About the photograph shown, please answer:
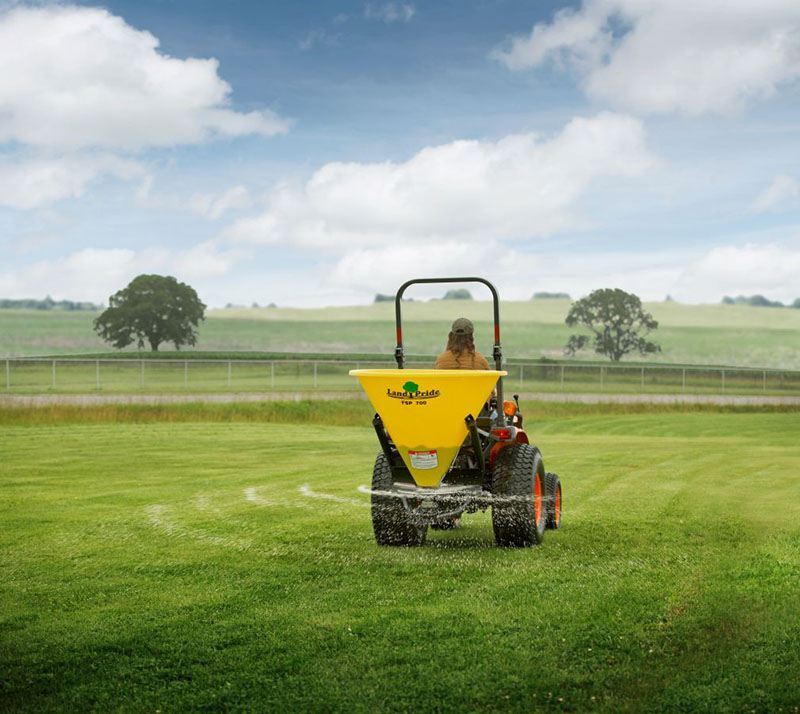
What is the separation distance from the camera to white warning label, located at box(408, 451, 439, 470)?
9.96 meters

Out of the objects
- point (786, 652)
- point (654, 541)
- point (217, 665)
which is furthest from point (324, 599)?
point (654, 541)

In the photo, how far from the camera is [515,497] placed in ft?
33.3

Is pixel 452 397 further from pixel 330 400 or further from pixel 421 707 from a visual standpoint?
pixel 330 400

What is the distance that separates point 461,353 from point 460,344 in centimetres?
9

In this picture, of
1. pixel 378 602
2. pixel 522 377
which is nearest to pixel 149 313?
pixel 522 377

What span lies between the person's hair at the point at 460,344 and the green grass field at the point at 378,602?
187 centimetres

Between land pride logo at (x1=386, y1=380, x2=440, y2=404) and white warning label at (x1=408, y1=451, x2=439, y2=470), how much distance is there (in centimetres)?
56

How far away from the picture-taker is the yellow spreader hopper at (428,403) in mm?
9577

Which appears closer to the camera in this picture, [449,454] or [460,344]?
[449,454]

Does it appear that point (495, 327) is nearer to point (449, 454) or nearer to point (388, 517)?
point (449, 454)

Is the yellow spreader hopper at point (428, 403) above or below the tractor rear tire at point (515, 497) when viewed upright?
above

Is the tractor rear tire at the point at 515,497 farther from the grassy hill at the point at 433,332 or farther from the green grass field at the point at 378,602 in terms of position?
the grassy hill at the point at 433,332

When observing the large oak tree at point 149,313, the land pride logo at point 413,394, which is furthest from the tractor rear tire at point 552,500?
the large oak tree at point 149,313

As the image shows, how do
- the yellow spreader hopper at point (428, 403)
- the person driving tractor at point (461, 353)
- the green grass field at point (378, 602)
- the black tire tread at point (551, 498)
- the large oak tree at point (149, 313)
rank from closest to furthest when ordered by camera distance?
the green grass field at point (378, 602) < the yellow spreader hopper at point (428, 403) < the person driving tractor at point (461, 353) < the black tire tread at point (551, 498) < the large oak tree at point (149, 313)
